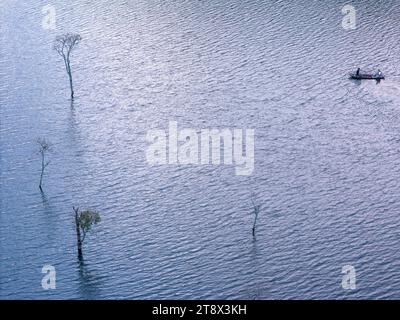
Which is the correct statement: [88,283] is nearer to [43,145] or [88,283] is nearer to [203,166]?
Result: [203,166]

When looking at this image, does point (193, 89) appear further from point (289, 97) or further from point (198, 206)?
point (198, 206)

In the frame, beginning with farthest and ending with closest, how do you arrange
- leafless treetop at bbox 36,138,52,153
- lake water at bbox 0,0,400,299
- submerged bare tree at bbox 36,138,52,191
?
leafless treetop at bbox 36,138,52,153, submerged bare tree at bbox 36,138,52,191, lake water at bbox 0,0,400,299

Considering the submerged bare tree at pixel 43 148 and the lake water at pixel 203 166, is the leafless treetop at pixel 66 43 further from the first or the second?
the submerged bare tree at pixel 43 148

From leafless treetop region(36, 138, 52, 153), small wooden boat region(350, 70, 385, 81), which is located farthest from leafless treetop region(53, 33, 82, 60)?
small wooden boat region(350, 70, 385, 81)

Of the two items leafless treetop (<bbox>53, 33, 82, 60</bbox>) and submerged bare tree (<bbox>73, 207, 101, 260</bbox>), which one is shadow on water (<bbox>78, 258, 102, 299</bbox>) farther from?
leafless treetop (<bbox>53, 33, 82, 60</bbox>)

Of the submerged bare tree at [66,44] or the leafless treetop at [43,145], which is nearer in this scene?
the leafless treetop at [43,145]

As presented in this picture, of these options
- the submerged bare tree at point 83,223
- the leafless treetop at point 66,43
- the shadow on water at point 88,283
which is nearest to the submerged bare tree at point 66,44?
the leafless treetop at point 66,43

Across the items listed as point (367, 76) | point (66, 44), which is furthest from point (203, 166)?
point (66, 44)
